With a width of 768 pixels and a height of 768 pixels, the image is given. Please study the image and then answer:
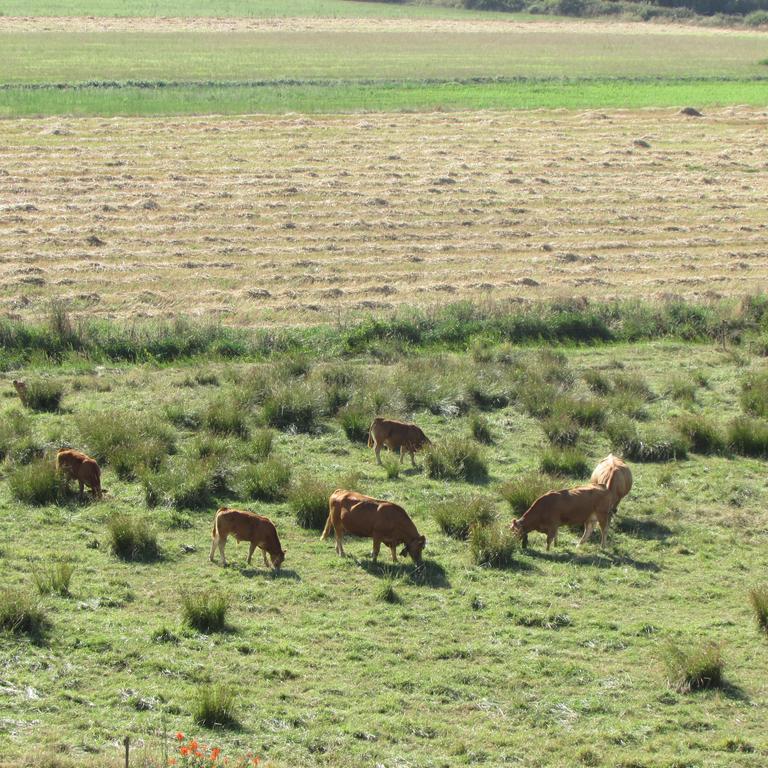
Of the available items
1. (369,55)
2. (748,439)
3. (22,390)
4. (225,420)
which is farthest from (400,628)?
(369,55)

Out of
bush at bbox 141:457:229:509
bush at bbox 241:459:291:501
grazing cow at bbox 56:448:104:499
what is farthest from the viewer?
bush at bbox 241:459:291:501

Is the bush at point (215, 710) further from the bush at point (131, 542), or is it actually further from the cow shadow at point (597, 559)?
the cow shadow at point (597, 559)

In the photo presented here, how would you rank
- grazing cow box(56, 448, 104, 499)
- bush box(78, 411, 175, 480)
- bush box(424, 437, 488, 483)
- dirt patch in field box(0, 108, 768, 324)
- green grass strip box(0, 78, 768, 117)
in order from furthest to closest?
green grass strip box(0, 78, 768, 117)
dirt patch in field box(0, 108, 768, 324)
bush box(424, 437, 488, 483)
bush box(78, 411, 175, 480)
grazing cow box(56, 448, 104, 499)

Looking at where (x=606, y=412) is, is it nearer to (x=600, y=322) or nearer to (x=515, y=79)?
(x=600, y=322)

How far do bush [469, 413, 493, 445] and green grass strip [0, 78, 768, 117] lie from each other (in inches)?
1263

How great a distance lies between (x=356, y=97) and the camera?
5359 cm

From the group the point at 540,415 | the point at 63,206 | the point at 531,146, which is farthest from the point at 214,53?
the point at 540,415

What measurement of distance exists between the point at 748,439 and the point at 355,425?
6277 millimetres

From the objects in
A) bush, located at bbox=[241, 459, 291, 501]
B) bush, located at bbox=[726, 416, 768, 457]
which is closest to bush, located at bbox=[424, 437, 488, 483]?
bush, located at bbox=[241, 459, 291, 501]

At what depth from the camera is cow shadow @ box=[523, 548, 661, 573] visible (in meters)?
14.4

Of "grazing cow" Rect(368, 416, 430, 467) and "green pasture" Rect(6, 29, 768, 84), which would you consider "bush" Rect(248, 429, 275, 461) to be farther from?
"green pasture" Rect(6, 29, 768, 84)

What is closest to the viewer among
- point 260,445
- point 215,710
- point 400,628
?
point 215,710

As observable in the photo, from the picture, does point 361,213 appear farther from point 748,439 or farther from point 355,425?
point 748,439

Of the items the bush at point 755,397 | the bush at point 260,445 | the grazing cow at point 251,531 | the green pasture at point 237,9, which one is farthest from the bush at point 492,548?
the green pasture at point 237,9
